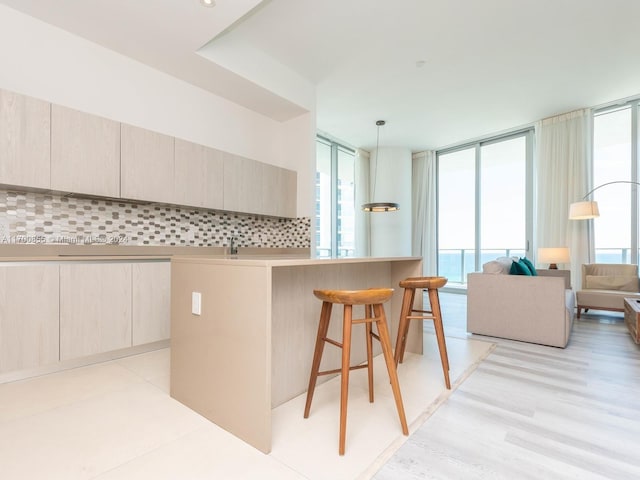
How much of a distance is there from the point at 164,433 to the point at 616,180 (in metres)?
6.63

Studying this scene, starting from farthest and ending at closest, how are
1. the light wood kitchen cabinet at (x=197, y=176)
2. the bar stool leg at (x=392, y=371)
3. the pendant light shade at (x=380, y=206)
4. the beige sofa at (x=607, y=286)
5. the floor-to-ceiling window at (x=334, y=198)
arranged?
the floor-to-ceiling window at (x=334, y=198)
the pendant light shade at (x=380, y=206)
the beige sofa at (x=607, y=286)
the light wood kitchen cabinet at (x=197, y=176)
the bar stool leg at (x=392, y=371)

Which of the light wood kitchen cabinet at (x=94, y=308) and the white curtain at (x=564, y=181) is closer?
the light wood kitchen cabinet at (x=94, y=308)

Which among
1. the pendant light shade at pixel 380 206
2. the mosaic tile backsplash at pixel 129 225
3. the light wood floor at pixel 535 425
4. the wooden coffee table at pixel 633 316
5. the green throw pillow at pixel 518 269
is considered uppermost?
the pendant light shade at pixel 380 206

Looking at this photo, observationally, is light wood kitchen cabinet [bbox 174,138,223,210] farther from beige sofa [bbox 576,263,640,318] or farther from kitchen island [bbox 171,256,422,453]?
beige sofa [bbox 576,263,640,318]

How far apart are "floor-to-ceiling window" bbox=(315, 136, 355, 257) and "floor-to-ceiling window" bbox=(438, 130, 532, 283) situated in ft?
6.81

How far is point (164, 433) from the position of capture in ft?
5.24

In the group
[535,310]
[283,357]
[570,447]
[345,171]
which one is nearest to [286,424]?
[283,357]

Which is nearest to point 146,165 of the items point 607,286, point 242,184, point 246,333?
point 242,184

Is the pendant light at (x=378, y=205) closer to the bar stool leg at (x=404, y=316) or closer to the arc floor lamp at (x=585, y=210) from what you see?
the arc floor lamp at (x=585, y=210)

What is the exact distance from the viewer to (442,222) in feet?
23.9

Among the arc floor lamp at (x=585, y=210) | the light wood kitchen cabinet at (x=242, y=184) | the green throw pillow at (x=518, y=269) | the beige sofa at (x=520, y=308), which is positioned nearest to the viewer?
the beige sofa at (x=520, y=308)

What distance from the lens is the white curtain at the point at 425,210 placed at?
23.7 ft

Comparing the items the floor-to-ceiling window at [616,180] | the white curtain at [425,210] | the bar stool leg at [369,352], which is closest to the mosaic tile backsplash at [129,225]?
the bar stool leg at [369,352]

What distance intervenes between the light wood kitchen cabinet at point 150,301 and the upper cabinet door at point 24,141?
0.95 metres
